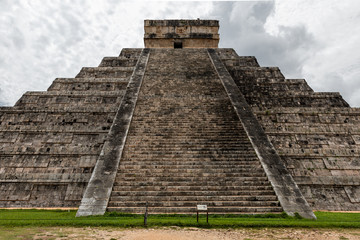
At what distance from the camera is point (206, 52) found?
651 inches

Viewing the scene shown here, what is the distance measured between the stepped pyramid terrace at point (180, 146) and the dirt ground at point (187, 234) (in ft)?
3.26

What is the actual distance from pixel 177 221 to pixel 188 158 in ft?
8.86

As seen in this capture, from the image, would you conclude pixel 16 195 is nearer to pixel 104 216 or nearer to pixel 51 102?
A: pixel 104 216

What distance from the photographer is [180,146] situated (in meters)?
8.04

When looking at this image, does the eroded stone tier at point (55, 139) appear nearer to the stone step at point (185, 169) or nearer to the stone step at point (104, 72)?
the stone step at point (104, 72)

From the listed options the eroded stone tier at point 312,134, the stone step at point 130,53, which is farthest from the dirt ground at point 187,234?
the stone step at point 130,53

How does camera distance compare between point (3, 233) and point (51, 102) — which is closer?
point (3, 233)

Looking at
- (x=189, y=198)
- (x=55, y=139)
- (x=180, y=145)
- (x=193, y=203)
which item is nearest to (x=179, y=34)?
(x=180, y=145)

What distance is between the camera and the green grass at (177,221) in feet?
16.2

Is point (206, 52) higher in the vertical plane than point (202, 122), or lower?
higher

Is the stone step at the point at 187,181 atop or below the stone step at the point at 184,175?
below

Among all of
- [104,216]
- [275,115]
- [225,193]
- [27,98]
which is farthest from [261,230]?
[27,98]

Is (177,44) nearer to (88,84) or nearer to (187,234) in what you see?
(88,84)

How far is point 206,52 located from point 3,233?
1519 cm
